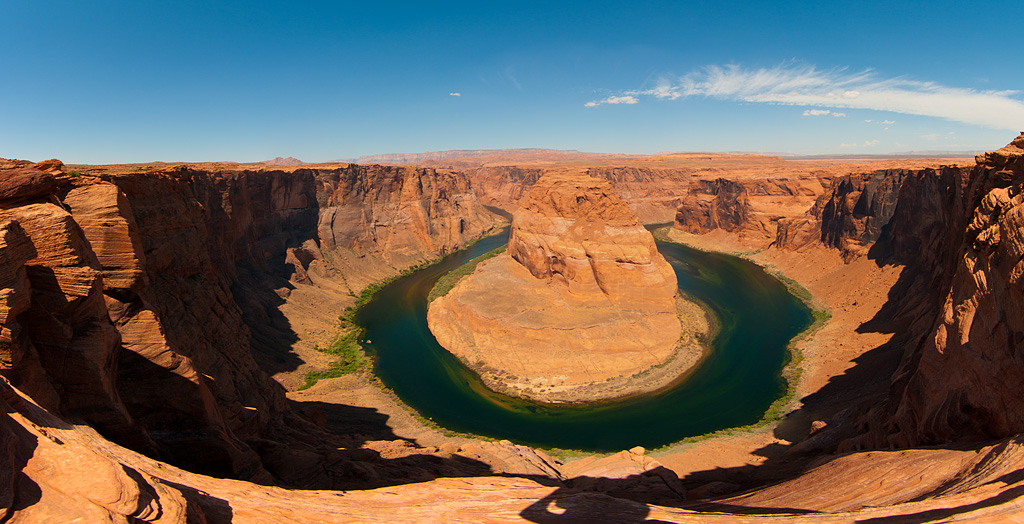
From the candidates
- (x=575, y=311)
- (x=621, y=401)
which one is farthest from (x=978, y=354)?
(x=575, y=311)

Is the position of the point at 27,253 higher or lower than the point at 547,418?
higher

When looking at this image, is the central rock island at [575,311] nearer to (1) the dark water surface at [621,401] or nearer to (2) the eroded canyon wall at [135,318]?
(1) the dark water surface at [621,401]

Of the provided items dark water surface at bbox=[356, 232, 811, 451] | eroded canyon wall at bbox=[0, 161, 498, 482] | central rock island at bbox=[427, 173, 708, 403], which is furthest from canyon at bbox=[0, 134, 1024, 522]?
central rock island at bbox=[427, 173, 708, 403]

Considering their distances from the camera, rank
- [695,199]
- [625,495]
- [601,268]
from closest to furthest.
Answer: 1. [625,495]
2. [601,268]
3. [695,199]

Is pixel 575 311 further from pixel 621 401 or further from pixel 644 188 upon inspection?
pixel 644 188

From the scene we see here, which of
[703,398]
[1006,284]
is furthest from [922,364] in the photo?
[703,398]

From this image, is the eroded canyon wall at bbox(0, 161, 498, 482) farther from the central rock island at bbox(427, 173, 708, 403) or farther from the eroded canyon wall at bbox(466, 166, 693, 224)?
the eroded canyon wall at bbox(466, 166, 693, 224)

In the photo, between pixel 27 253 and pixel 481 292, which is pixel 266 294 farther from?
pixel 27 253
